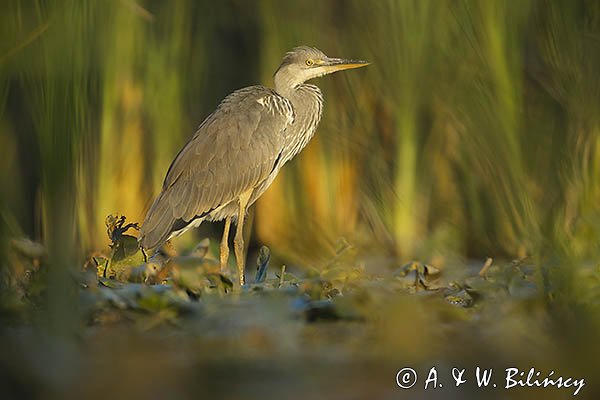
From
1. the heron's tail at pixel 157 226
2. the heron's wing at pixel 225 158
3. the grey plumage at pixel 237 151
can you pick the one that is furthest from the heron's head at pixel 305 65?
the heron's tail at pixel 157 226

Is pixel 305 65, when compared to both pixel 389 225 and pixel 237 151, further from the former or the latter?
pixel 389 225

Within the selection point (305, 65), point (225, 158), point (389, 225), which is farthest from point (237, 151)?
point (389, 225)

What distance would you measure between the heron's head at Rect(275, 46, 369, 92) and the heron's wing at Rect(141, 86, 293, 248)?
22 cm

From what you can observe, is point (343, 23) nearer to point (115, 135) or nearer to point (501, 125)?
point (115, 135)

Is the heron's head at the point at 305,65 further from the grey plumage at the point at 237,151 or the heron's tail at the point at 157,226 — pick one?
the heron's tail at the point at 157,226

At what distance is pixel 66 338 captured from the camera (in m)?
2.69

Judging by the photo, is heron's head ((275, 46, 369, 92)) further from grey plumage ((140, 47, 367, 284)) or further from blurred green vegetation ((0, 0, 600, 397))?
blurred green vegetation ((0, 0, 600, 397))

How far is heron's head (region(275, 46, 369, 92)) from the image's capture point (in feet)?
23.1

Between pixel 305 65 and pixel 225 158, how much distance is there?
0.87 m

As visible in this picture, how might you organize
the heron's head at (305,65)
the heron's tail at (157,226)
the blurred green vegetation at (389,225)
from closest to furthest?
the blurred green vegetation at (389,225) < the heron's tail at (157,226) < the heron's head at (305,65)

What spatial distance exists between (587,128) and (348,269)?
196cm

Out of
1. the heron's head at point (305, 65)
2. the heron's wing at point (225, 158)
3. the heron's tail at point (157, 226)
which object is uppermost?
the heron's head at point (305, 65)

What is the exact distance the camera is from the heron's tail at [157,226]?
6242mm

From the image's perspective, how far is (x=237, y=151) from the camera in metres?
6.81
